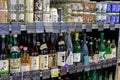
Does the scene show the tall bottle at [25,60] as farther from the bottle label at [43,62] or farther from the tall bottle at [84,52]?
the tall bottle at [84,52]

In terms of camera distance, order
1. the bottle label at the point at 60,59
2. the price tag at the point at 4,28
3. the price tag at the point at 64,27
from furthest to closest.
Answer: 1. the bottle label at the point at 60,59
2. the price tag at the point at 64,27
3. the price tag at the point at 4,28

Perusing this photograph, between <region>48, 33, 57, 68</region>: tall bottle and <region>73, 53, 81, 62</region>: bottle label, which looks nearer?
<region>48, 33, 57, 68</region>: tall bottle

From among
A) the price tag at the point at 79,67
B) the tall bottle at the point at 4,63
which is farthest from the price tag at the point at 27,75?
the price tag at the point at 79,67

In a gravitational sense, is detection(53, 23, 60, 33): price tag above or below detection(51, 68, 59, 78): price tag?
above

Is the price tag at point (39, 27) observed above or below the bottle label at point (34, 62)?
above

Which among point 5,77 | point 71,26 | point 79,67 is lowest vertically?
point 79,67

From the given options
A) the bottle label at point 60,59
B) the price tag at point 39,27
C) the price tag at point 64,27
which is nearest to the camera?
the price tag at point 39,27

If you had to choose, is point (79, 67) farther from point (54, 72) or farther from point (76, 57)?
point (54, 72)

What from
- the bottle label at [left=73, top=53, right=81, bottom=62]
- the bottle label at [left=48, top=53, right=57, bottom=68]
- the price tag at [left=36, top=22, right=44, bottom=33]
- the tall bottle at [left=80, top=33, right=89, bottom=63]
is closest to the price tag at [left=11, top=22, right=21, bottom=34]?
the price tag at [left=36, top=22, right=44, bottom=33]

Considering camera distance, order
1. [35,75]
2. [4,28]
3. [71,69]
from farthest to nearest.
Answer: [71,69] → [35,75] → [4,28]

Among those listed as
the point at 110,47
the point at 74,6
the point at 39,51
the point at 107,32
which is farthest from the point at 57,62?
A: the point at 107,32

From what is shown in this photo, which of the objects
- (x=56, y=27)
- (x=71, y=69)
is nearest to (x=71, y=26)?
(x=56, y=27)

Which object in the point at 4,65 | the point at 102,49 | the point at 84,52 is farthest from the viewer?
the point at 102,49

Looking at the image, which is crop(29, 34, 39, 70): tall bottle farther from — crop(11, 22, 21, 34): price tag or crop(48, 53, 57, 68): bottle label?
crop(11, 22, 21, 34): price tag
